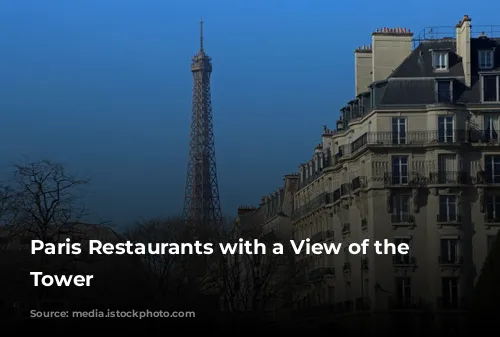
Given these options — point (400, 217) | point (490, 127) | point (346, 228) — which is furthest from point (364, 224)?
point (490, 127)

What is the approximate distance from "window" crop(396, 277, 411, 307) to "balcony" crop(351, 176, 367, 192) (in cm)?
623

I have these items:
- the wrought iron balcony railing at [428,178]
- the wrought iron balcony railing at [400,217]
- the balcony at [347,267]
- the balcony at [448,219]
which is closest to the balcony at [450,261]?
the balcony at [448,219]

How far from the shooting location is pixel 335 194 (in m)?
80.4

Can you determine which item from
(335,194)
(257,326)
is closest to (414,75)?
(335,194)

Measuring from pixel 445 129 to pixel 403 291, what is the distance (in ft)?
32.4

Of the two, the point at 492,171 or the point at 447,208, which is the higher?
the point at 492,171

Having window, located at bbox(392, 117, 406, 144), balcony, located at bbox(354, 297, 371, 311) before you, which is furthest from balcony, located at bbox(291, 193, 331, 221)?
window, located at bbox(392, 117, 406, 144)

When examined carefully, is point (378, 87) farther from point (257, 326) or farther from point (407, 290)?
point (257, 326)

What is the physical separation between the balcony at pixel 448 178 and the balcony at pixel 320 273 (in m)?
12.8

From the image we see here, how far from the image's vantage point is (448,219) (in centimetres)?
7131

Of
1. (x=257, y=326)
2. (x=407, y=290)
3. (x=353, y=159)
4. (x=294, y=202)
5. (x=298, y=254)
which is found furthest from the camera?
(x=294, y=202)

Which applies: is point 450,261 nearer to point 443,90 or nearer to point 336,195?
point 443,90

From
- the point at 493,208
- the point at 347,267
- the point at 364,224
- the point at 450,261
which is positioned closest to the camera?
the point at 450,261

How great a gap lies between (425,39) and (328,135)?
15.9 meters
